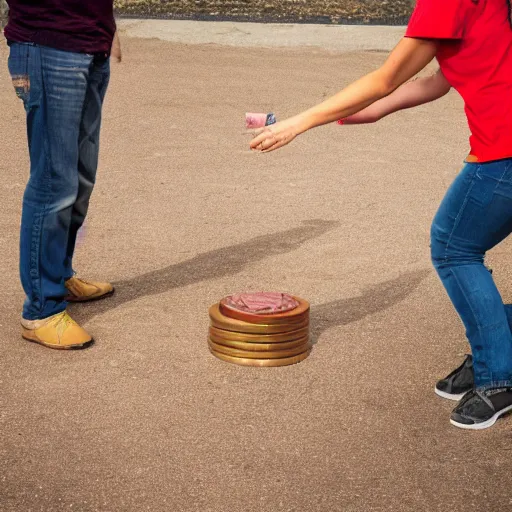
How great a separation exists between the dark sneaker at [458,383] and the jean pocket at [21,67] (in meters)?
2.10

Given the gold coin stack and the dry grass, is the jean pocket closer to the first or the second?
the gold coin stack

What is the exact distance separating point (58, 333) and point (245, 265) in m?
1.63

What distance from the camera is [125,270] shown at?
6227mm

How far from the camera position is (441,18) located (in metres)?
3.75

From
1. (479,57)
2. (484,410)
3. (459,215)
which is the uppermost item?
(479,57)

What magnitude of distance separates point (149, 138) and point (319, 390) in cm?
537

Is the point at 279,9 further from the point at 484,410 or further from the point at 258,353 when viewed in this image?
the point at 484,410

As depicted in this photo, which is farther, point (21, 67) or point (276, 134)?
point (21, 67)

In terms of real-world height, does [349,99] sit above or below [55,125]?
above

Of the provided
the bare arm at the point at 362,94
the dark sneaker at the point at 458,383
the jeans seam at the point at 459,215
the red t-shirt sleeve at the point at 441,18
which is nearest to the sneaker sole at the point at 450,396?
the dark sneaker at the point at 458,383

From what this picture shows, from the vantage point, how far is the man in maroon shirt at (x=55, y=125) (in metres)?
4.68

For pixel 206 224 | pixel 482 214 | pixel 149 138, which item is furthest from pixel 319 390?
pixel 149 138

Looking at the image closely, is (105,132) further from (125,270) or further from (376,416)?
(376,416)

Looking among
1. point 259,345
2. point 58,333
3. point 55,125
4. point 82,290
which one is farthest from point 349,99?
point 82,290
